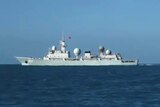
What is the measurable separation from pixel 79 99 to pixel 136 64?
15846cm

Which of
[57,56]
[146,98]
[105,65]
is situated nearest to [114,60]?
[105,65]

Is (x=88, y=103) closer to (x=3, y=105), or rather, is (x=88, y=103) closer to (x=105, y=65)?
(x=3, y=105)

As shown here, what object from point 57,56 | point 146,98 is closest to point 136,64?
point 57,56

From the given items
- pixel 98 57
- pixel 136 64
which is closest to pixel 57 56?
pixel 98 57

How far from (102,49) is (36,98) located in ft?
495

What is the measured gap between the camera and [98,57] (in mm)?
191625

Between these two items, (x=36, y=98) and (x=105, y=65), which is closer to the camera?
(x=36, y=98)

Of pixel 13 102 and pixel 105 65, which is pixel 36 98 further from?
pixel 105 65

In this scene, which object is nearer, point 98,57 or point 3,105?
point 3,105

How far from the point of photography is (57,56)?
188125 mm

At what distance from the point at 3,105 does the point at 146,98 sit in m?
12.5

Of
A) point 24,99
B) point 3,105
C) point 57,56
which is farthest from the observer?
point 57,56

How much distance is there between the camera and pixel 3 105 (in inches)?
1491

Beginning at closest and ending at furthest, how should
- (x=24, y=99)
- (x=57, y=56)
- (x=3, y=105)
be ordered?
1. (x=3, y=105)
2. (x=24, y=99)
3. (x=57, y=56)
